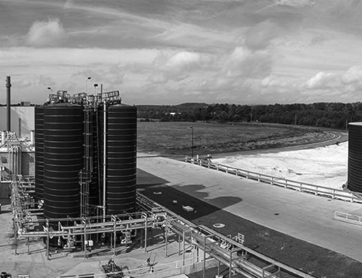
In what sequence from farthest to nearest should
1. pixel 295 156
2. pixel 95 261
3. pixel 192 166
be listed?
1. pixel 295 156
2. pixel 192 166
3. pixel 95 261

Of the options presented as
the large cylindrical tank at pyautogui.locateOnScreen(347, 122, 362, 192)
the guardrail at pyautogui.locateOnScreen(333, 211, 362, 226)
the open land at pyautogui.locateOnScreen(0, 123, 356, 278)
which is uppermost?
the large cylindrical tank at pyautogui.locateOnScreen(347, 122, 362, 192)

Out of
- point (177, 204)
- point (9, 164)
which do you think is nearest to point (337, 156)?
point (177, 204)

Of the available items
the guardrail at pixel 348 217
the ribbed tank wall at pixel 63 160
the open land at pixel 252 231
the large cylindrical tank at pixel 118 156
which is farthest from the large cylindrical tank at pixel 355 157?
the ribbed tank wall at pixel 63 160

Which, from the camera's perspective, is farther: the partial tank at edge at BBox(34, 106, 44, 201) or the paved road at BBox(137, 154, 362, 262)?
the partial tank at edge at BBox(34, 106, 44, 201)

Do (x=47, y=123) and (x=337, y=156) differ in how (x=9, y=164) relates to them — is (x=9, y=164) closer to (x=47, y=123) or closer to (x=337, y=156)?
(x=47, y=123)

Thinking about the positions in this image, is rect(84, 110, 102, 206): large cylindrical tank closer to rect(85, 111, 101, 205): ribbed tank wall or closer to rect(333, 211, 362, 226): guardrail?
rect(85, 111, 101, 205): ribbed tank wall

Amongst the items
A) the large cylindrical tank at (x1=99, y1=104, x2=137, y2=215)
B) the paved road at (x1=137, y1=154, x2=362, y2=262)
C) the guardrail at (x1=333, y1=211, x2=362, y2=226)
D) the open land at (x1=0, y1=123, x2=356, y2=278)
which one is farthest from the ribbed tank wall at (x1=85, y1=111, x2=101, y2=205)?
the guardrail at (x1=333, y1=211, x2=362, y2=226)
